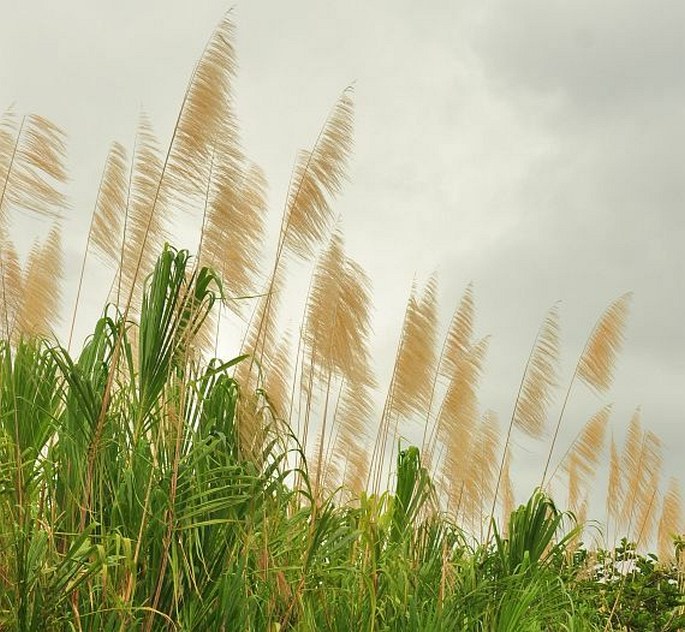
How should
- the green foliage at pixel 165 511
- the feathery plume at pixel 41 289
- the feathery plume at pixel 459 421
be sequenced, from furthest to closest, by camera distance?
1. the feathery plume at pixel 459 421
2. the feathery plume at pixel 41 289
3. the green foliage at pixel 165 511

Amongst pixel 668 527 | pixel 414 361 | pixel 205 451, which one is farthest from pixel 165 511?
pixel 668 527

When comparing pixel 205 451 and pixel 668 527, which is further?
pixel 668 527

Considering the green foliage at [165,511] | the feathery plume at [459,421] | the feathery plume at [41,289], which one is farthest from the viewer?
the feathery plume at [459,421]

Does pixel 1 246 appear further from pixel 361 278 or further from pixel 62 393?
pixel 361 278

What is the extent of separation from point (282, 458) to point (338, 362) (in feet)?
3.06

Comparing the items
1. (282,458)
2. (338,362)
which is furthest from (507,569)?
(282,458)

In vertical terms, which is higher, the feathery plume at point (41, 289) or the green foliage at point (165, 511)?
the feathery plume at point (41, 289)

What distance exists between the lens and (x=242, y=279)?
4934 millimetres

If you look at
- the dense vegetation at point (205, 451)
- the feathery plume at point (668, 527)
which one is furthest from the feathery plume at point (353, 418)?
the feathery plume at point (668, 527)

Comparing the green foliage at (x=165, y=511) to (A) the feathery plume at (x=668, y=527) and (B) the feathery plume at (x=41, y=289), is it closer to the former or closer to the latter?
(B) the feathery plume at (x=41, y=289)

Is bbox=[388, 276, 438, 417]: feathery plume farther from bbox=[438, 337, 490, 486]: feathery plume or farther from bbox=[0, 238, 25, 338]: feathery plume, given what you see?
bbox=[0, 238, 25, 338]: feathery plume

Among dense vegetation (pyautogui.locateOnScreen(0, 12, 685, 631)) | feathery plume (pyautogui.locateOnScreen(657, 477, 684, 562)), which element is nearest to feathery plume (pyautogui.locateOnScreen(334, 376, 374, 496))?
dense vegetation (pyautogui.locateOnScreen(0, 12, 685, 631))

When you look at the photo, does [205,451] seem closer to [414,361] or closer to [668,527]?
[414,361]

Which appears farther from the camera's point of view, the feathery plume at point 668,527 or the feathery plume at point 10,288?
the feathery plume at point 668,527
